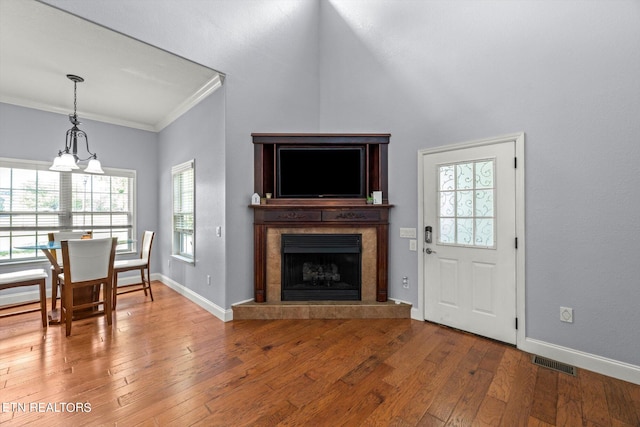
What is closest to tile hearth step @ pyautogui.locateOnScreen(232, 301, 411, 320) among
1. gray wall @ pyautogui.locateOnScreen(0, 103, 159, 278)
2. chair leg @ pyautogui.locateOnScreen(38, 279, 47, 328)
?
chair leg @ pyautogui.locateOnScreen(38, 279, 47, 328)

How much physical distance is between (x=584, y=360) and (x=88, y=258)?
4.76 meters

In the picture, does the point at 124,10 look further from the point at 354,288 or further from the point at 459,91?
the point at 354,288

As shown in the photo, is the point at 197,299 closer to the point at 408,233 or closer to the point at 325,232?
the point at 325,232

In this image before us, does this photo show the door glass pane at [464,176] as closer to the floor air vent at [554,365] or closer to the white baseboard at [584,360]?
the white baseboard at [584,360]

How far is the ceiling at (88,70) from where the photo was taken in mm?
2398

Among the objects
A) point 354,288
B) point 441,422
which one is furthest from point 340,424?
point 354,288

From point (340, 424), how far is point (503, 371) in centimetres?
147

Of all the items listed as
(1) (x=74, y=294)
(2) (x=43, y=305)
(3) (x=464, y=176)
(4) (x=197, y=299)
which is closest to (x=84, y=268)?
(1) (x=74, y=294)

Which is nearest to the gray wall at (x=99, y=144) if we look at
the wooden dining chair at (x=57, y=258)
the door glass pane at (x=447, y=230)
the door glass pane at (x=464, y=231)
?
the wooden dining chair at (x=57, y=258)

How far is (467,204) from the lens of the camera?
2924 millimetres

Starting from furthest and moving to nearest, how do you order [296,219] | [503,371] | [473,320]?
[296,219]
[473,320]
[503,371]

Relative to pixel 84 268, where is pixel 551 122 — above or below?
above

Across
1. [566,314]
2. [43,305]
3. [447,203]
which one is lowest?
[43,305]

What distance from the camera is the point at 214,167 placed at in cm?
345
